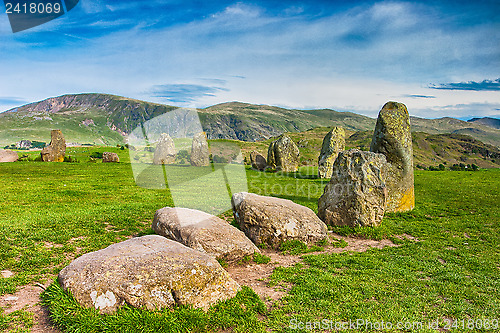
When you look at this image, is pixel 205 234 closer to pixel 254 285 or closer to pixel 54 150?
pixel 254 285

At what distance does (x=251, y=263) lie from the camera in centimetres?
820

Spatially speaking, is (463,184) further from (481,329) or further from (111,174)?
(111,174)

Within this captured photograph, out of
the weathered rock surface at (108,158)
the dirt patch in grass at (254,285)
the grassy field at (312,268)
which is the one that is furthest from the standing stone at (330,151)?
the weathered rock surface at (108,158)

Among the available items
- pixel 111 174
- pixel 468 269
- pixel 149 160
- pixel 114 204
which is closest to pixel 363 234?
pixel 468 269

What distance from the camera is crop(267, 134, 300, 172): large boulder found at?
106 ft

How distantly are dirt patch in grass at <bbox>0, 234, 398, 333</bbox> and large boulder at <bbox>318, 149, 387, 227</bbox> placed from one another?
46.8 inches

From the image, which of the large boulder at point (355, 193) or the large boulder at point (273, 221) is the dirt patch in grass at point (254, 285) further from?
the large boulder at point (355, 193)

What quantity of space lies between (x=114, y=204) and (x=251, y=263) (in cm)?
913

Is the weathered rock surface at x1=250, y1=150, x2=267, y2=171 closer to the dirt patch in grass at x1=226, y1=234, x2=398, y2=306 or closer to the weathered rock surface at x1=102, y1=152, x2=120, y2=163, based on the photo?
the weathered rock surface at x1=102, y1=152, x2=120, y2=163

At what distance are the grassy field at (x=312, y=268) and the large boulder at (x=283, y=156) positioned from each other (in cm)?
1621

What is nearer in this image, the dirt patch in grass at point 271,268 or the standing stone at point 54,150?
the dirt patch in grass at point 271,268

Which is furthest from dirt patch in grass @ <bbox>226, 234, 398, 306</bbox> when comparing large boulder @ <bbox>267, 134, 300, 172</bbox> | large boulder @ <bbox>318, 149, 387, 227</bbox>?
large boulder @ <bbox>267, 134, 300, 172</bbox>

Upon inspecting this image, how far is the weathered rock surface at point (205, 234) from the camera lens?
7660mm

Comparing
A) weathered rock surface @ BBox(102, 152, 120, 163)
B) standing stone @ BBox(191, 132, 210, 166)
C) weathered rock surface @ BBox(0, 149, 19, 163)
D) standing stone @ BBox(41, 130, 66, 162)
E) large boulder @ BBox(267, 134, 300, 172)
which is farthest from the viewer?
standing stone @ BBox(191, 132, 210, 166)
